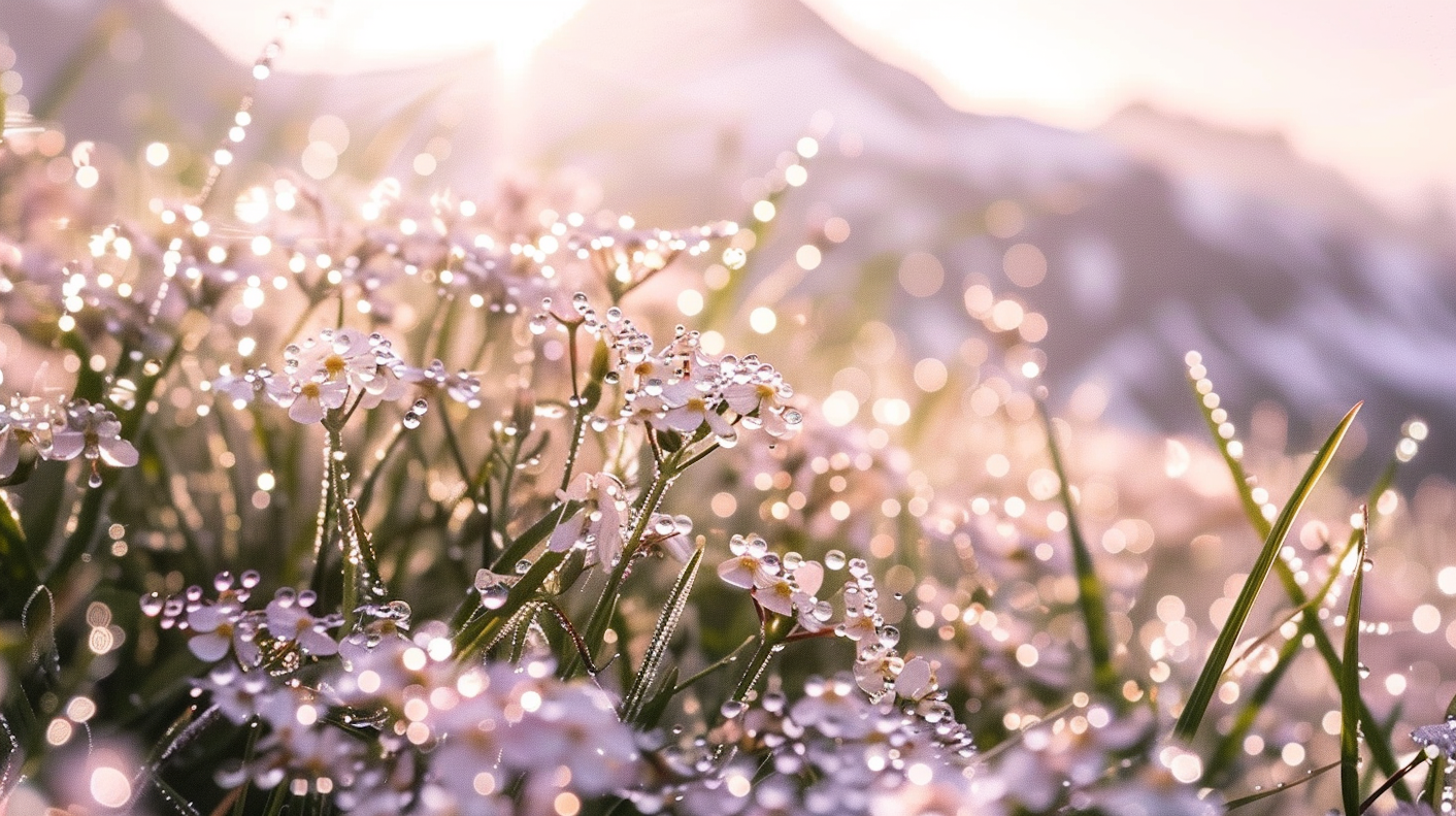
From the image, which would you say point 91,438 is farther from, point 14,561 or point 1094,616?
point 1094,616

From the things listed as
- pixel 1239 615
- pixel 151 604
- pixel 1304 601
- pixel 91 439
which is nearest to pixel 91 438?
pixel 91 439

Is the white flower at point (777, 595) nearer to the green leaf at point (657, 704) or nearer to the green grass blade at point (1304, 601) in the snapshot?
the green leaf at point (657, 704)

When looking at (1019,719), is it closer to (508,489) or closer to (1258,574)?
(1258,574)

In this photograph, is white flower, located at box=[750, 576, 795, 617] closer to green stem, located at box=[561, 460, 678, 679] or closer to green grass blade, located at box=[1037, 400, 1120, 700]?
green stem, located at box=[561, 460, 678, 679]

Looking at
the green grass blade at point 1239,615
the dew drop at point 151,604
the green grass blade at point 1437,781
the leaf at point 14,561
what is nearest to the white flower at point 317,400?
the dew drop at point 151,604

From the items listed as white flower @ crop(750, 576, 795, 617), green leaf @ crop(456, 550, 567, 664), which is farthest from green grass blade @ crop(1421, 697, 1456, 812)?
green leaf @ crop(456, 550, 567, 664)

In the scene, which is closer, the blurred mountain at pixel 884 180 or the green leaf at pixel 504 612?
the green leaf at pixel 504 612
